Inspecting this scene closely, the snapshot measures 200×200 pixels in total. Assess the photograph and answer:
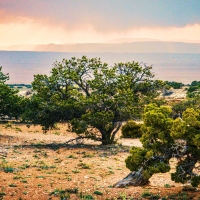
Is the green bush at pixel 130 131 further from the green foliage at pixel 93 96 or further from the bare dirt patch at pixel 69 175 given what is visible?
the bare dirt patch at pixel 69 175

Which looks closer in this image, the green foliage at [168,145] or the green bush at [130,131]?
the green foliage at [168,145]

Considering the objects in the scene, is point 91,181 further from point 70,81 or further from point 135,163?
point 70,81

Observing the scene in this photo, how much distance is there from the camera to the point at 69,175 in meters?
20.0

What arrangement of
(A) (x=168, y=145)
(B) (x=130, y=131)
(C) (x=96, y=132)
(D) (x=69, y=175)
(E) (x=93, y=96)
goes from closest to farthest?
(A) (x=168, y=145)
(D) (x=69, y=175)
(E) (x=93, y=96)
(C) (x=96, y=132)
(B) (x=130, y=131)

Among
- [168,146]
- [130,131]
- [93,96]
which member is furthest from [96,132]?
[168,146]

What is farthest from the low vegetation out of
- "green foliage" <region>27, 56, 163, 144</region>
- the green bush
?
the green bush

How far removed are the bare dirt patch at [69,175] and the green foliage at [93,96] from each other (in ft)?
8.10

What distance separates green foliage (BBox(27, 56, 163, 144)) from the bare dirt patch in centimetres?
247

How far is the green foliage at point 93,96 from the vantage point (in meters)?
30.0

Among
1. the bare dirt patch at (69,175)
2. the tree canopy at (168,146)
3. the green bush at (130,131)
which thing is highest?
the tree canopy at (168,146)

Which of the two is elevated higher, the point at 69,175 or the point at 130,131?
the point at 69,175

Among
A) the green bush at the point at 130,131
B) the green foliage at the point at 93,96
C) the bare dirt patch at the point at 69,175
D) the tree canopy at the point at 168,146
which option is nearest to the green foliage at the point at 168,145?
the tree canopy at the point at 168,146

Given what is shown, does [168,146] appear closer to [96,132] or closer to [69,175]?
[69,175]

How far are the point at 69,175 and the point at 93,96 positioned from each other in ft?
37.2
